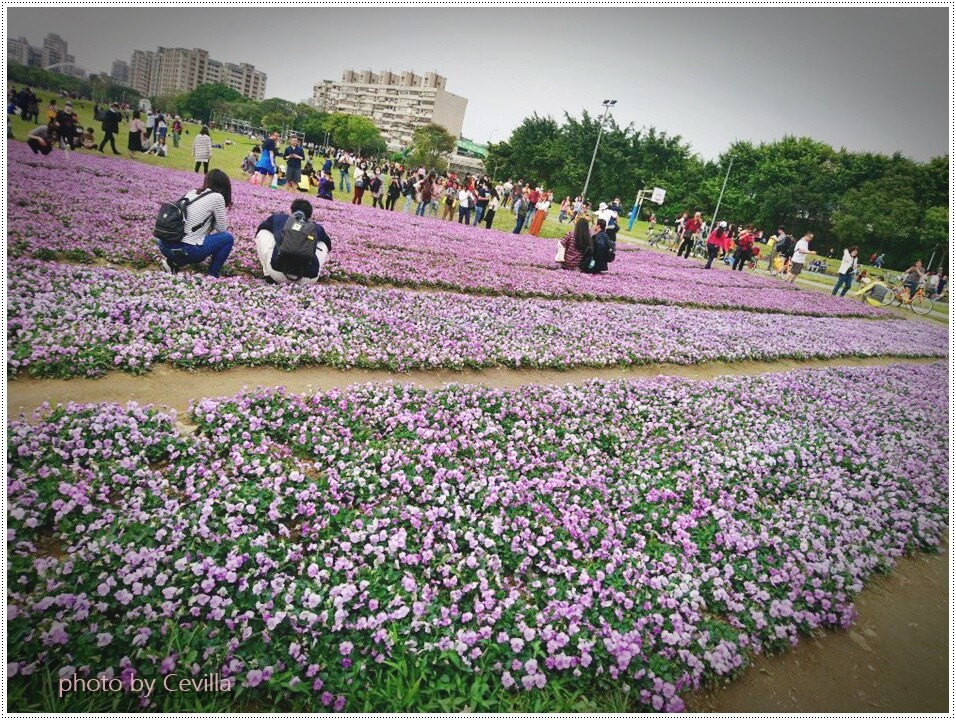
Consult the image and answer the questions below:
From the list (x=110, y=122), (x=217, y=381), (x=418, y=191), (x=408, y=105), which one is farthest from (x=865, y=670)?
(x=408, y=105)

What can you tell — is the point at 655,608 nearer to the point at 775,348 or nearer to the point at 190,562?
the point at 190,562

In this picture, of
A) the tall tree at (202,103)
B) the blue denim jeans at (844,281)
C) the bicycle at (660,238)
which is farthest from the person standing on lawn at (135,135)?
the tall tree at (202,103)

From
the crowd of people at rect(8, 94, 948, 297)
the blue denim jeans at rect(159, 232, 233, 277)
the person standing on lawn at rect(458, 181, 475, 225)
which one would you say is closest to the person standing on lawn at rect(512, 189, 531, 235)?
the crowd of people at rect(8, 94, 948, 297)

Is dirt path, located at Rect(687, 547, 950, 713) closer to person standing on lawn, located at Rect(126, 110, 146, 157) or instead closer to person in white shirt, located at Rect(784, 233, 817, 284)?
person in white shirt, located at Rect(784, 233, 817, 284)

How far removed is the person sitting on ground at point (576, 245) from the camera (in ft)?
58.2

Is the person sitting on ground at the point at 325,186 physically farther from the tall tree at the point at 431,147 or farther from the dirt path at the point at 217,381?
the tall tree at the point at 431,147

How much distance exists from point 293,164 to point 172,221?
19575mm

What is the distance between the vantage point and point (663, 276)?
21.6 meters

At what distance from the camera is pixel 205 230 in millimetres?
8102

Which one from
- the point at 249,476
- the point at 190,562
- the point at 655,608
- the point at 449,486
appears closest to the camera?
the point at 190,562

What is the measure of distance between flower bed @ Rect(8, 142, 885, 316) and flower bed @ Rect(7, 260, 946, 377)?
64.9 inches

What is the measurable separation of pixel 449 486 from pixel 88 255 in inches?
337

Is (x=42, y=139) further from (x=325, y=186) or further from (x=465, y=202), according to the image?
(x=465, y=202)

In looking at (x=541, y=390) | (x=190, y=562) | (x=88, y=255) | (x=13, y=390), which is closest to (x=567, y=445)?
(x=541, y=390)
